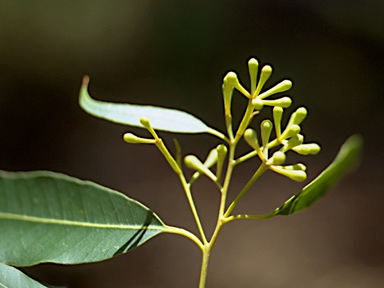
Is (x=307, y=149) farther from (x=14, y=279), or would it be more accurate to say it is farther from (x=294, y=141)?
(x=14, y=279)

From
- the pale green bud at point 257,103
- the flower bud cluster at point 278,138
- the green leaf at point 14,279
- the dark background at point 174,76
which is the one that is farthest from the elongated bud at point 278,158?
the dark background at point 174,76

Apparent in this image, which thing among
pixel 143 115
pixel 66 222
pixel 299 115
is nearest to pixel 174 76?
pixel 143 115

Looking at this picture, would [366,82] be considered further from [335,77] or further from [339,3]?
[339,3]

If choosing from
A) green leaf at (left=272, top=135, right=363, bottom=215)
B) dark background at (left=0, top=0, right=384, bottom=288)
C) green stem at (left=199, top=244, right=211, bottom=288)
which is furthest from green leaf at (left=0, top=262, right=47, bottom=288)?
dark background at (left=0, top=0, right=384, bottom=288)

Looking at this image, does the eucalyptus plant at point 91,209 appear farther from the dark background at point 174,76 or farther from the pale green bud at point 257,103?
the dark background at point 174,76

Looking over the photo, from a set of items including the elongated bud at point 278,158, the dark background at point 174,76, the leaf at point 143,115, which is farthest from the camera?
the dark background at point 174,76

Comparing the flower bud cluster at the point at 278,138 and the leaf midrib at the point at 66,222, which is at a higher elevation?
the flower bud cluster at the point at 278,138
